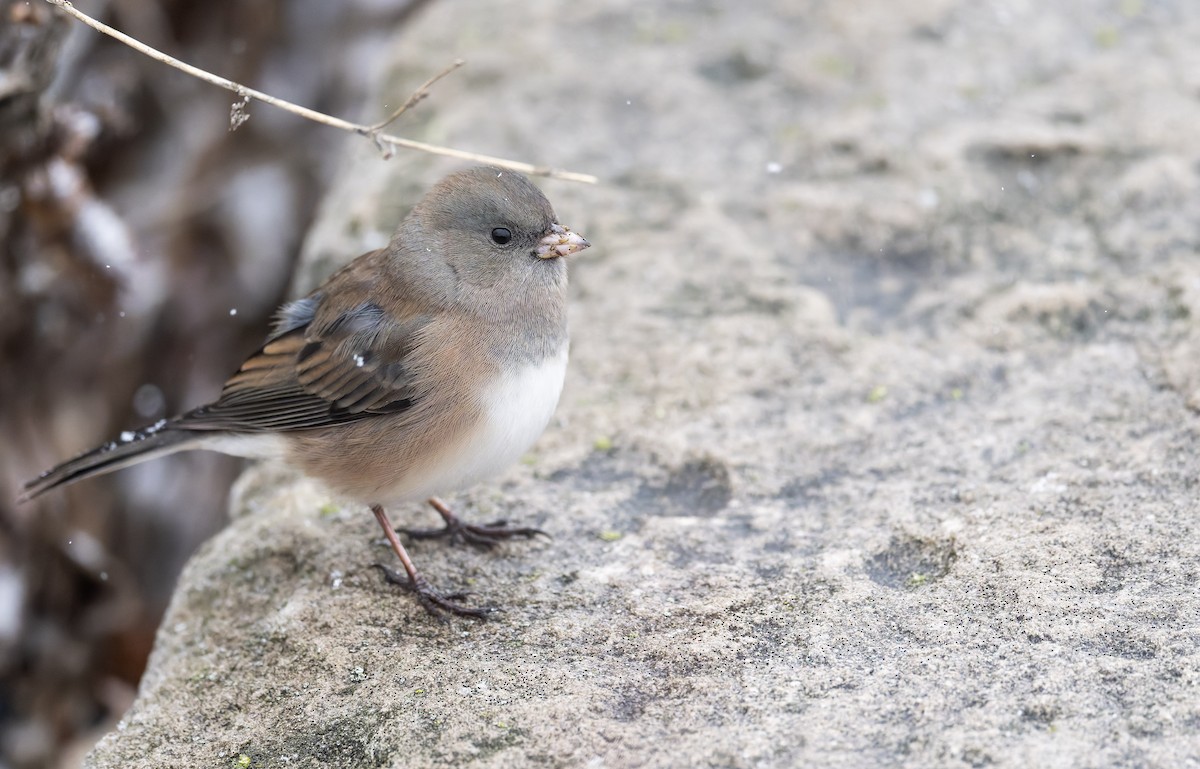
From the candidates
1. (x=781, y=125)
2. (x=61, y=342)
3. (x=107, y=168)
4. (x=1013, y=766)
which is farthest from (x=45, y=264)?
(x=1013, y=766)

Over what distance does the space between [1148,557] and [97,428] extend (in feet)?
12.5

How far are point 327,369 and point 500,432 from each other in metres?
0.55

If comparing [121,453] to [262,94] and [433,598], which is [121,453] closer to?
[433,598]

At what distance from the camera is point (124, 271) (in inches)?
168

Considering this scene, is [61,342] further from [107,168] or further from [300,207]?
[300,207]

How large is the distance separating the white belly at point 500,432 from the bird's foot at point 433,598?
0.21 m

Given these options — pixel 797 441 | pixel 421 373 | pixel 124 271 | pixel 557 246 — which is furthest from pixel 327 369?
pixel 124 271

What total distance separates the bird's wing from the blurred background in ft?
3.94

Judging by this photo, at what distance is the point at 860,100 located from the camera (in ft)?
14.9

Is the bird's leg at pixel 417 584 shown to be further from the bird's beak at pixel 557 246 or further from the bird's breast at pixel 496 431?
the bird's beak at pixel 557 246

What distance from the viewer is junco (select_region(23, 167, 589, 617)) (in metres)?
2.81

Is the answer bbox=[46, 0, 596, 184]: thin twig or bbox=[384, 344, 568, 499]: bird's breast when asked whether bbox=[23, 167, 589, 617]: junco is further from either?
bbox=[46, 0, 596, 184]: thin twig

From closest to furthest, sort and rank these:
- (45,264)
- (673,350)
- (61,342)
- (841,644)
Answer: (841,644), (673,350), (45,264), (61,342)

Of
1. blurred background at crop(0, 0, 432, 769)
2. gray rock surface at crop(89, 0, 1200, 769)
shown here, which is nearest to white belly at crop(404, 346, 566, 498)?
gray rock surface at crop(89, 0, 1200, 769)
